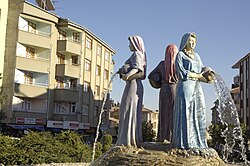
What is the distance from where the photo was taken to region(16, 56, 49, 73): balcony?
116 feet

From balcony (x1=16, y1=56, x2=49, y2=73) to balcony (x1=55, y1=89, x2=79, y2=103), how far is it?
250 cm

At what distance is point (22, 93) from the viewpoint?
35.3 m

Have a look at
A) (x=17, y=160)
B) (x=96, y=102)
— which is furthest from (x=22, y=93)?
(x=17, y=160)

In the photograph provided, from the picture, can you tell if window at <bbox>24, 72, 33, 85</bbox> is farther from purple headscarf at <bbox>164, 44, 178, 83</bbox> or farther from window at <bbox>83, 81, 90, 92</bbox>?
purple headscarf at <bbox>164, 44, 178, 83</bbox>

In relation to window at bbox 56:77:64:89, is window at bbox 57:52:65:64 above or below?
above

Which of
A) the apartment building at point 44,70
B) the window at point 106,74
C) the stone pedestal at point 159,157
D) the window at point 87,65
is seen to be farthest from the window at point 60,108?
the stone pedestal at point 159,157

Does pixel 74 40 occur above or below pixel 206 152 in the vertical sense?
above

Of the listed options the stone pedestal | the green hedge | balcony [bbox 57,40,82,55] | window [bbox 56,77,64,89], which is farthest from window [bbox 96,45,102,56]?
the stone pedestal

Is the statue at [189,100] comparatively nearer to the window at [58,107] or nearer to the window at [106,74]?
the window at [58,107]

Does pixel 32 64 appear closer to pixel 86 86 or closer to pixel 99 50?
pixel 86 86

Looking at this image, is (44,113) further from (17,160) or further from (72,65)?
(17,160)

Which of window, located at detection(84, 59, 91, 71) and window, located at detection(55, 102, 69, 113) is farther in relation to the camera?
window, located at detection(84, 59, 91, 71)

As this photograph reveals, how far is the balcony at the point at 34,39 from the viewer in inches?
1403

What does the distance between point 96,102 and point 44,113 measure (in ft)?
31.6
